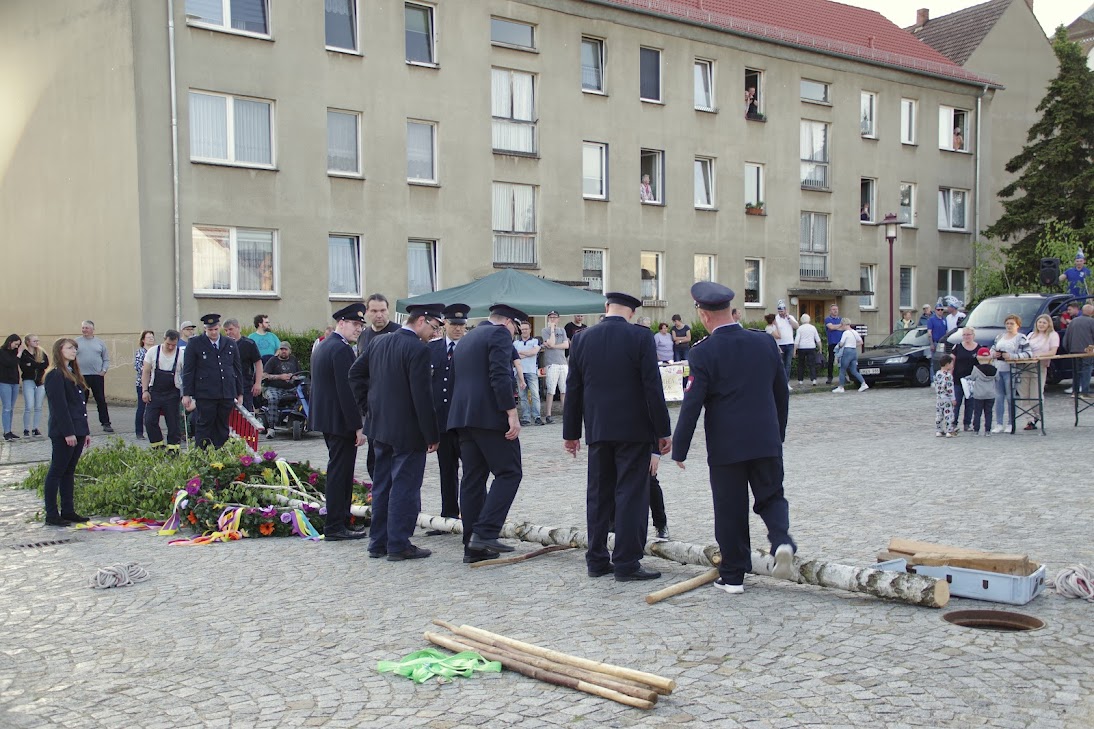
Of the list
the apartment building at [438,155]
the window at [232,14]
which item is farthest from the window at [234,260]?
the window at [232,14]

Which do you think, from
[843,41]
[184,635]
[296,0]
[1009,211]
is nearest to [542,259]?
[296,0]

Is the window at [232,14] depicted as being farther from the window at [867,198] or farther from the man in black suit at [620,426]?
the window at [867,198]

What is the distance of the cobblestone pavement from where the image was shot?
4816mm

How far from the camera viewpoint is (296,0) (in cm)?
2581

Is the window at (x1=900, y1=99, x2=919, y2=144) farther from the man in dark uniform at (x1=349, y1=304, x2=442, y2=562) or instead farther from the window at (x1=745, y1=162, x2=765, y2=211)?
the man in dark uniform at (x1=349, y1=304, x2=442, y2=562)

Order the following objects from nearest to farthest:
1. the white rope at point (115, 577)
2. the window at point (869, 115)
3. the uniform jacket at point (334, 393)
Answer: the white rope at point (115, 577), the uniform jacket at point (334, 393), the window at point (869, 115)

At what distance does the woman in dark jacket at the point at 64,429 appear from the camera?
9.95m

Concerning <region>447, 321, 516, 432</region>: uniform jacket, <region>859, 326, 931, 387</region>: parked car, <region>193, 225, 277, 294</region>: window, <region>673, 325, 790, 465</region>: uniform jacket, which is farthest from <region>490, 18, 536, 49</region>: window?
<region>673, 325, 790, 465</region>: uniform jacket

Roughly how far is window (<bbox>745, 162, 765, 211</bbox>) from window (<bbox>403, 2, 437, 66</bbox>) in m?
11.6

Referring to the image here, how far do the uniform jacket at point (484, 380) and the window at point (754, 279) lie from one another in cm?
2730

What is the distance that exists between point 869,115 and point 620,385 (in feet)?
109

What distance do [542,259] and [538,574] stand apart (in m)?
23.1

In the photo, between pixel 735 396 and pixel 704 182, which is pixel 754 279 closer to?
pixel 704 182

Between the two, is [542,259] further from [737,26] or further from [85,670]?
[85,670]
